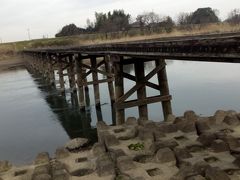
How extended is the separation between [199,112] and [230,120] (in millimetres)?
7307

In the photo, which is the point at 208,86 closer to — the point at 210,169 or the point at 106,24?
the point at 210,169

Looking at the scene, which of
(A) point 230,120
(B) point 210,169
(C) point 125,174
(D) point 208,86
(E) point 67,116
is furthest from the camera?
(D) point 208,86

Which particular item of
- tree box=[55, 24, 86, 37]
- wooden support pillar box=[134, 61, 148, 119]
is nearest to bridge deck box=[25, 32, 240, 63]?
wooden support pillar box=[134, 61, 148, 119]

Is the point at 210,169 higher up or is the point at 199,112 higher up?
the point at 210,169

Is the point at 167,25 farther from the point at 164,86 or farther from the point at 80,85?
the point at 164,86

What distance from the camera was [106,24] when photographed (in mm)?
87562

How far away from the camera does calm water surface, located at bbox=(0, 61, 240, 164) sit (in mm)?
15272

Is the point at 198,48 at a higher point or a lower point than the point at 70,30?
lower

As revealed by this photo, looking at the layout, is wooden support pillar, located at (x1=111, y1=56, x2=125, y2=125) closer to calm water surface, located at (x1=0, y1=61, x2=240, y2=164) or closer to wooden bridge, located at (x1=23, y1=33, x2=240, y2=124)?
wooden bridge, located at (x1=23, y1=33, x2=240, y2=124)

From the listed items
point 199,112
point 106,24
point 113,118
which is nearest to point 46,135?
point 113,118

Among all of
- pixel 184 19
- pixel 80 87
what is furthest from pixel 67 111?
pixel 184 19

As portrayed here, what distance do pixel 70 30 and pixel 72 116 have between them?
92.7 m

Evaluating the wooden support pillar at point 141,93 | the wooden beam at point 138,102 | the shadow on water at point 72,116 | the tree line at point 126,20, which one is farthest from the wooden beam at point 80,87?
the tree line at point 126,20

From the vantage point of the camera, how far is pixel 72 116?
19734 millimetres
